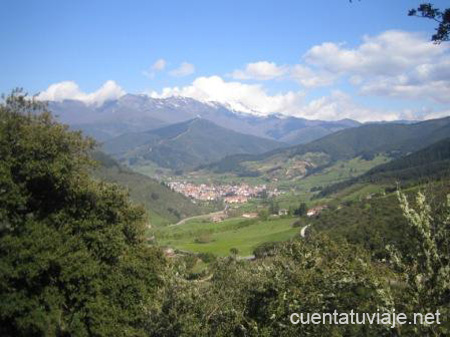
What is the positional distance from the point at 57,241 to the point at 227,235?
5162 inches

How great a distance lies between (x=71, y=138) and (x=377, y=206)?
10814 centimetres

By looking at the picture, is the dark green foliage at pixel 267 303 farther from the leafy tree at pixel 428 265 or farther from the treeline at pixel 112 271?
the leafy tree at pixel 428 265

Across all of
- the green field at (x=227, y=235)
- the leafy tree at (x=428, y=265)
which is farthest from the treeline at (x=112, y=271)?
the green field at (x=227, y=235)

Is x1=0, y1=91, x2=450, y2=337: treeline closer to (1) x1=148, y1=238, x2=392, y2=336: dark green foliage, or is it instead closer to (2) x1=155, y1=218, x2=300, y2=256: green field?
(1) x1=148, y1=238, x2=392, y2=336: dark green foliage

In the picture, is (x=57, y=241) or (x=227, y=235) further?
(x=227, y=235)

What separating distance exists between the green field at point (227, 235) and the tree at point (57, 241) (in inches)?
3477

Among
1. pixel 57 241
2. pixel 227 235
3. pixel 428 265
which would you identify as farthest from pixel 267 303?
pixel 227 235

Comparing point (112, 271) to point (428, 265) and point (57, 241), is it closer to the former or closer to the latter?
point (57, 241)

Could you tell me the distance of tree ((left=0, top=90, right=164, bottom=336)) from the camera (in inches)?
1019

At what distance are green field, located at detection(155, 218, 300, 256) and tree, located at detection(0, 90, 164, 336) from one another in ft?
290

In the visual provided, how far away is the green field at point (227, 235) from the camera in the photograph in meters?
130

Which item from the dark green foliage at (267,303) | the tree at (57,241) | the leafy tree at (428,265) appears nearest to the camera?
the leafy tree at (428,265)

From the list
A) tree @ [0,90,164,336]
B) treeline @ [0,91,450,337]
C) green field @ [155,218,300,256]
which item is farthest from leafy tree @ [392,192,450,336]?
green field @ [155,218,300,256]

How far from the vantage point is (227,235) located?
156125mm
